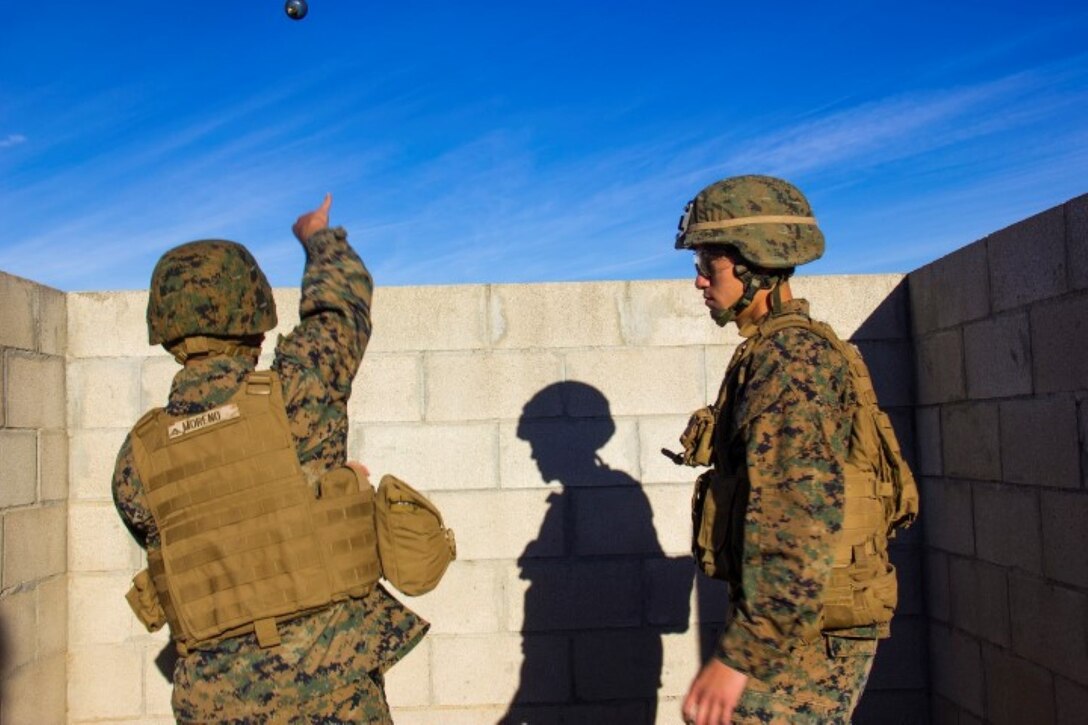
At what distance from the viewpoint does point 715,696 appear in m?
1.92

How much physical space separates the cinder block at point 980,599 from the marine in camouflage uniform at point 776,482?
1.38 meters

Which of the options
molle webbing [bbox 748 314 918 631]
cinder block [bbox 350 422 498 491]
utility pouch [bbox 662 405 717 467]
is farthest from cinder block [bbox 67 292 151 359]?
molle webbing [bbox 748 314 918 631]

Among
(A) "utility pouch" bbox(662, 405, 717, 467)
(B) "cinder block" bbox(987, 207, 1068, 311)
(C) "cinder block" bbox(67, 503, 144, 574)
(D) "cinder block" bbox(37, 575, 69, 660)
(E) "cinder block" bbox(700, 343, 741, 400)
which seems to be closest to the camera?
(A) "utility pouch" bbox(662, 405, 717, 467)

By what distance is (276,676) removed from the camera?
2.08 m

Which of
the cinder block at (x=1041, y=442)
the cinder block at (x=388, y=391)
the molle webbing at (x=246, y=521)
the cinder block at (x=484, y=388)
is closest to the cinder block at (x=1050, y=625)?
the cinder block at (x=1041, y=442)

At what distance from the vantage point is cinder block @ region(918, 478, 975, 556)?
359cm

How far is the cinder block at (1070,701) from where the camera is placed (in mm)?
2840

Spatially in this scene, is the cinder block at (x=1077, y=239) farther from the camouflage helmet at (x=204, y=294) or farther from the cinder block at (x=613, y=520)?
the camouflage helmet at (x=204, y=294)

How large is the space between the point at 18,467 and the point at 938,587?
334 centimetres

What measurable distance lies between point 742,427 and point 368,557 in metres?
0.83

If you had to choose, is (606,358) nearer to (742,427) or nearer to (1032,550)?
(1032,550)

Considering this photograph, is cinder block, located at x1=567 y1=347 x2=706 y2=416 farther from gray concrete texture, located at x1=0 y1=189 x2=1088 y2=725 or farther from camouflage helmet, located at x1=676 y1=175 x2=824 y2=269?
camouflage helmet, located at x1=676 y1=175 x2=824 y2=269

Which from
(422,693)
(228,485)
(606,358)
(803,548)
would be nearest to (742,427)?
(803,548)

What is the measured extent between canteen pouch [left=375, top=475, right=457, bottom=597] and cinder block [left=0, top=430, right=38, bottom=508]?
1885 mm
